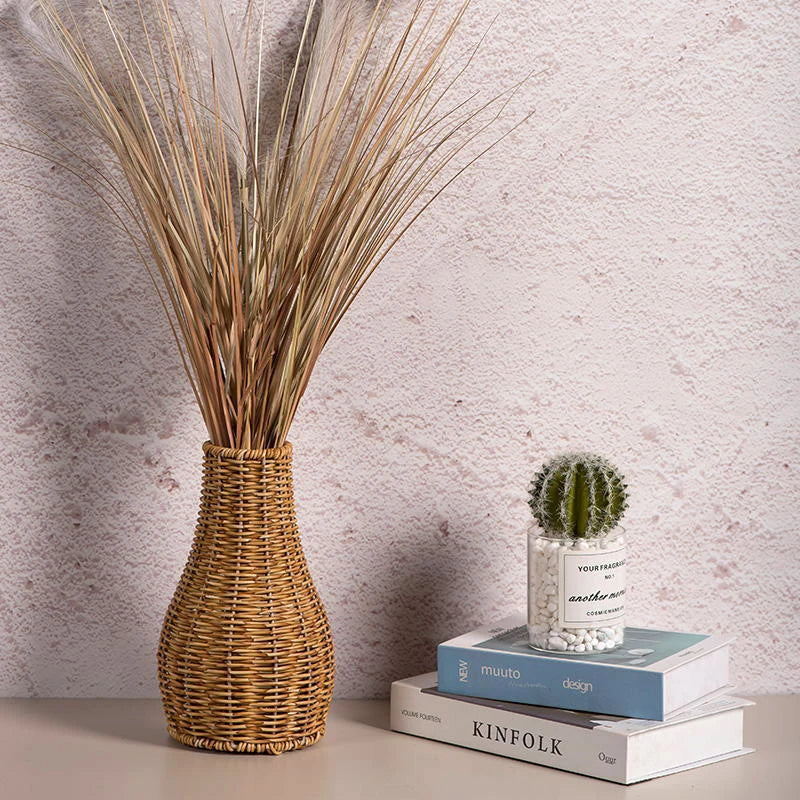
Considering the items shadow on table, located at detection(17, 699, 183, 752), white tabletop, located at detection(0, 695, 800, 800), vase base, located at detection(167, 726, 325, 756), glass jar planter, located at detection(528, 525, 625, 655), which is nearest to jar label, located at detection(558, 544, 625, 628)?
glass jar planter, located at detection(528, 525, 625, 655)

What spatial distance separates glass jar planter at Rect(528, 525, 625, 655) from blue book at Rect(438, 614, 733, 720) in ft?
0.05

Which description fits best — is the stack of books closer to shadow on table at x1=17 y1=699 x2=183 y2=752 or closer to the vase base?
the vase base

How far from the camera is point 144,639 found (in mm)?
1109

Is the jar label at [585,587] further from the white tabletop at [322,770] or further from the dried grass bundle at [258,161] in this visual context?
the dried grass bundle at [258,161]

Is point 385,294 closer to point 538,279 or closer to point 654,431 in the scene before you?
point 538,279

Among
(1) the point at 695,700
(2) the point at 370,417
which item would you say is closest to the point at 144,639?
(2) the point at 370,417

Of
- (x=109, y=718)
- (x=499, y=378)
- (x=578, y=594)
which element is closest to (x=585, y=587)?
(x=578, y=594)

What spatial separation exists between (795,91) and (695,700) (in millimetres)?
622

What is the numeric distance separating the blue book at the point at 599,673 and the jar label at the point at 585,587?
32 millimetres

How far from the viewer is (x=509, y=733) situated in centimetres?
94

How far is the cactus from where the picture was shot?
3.12ft

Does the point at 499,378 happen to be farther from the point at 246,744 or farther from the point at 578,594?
the point at 246,744

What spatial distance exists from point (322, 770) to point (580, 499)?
32cm

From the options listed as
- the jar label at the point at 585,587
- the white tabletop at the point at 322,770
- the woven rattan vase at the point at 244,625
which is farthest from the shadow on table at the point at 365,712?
the jar label at the point at 585,587
